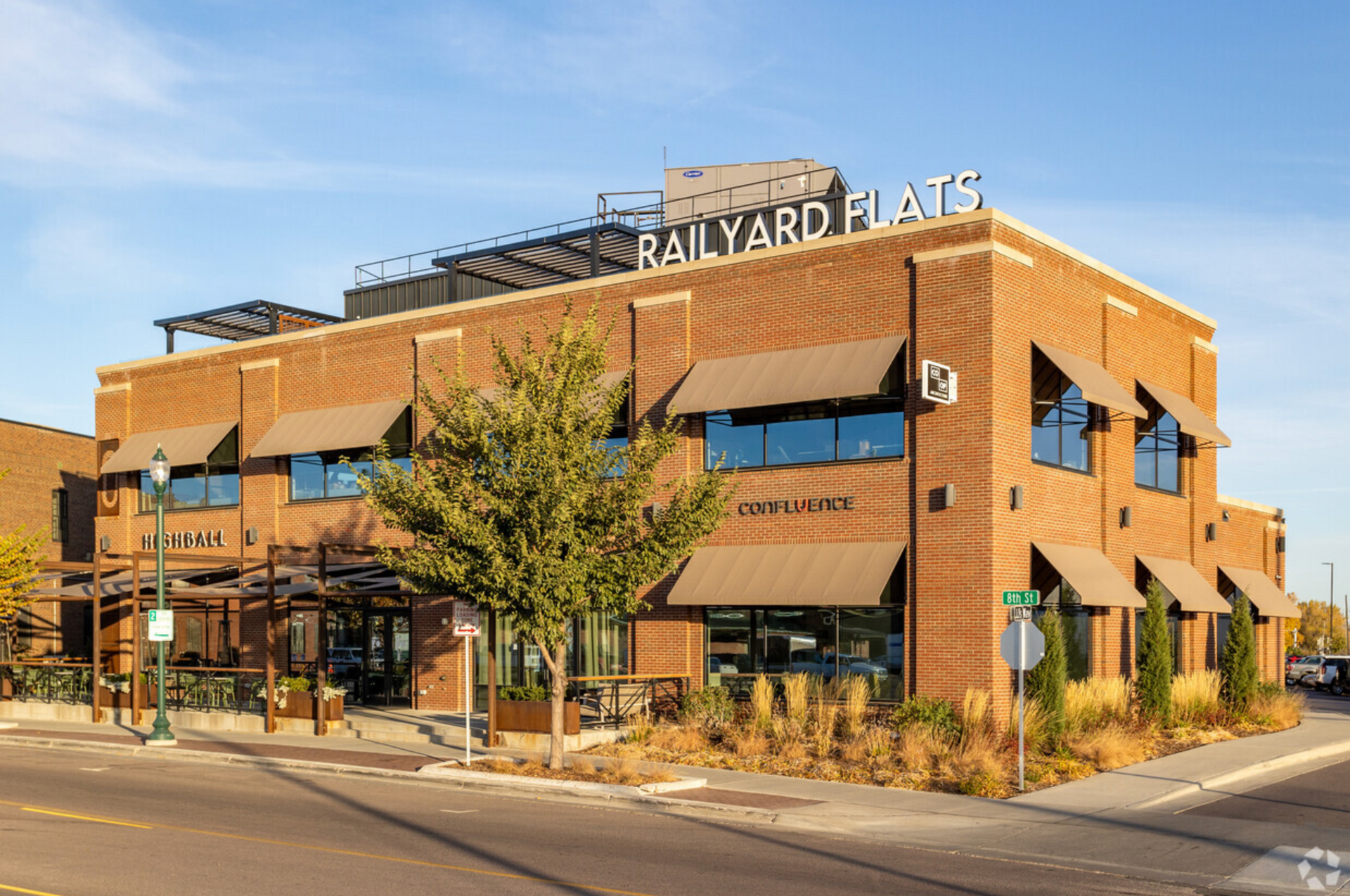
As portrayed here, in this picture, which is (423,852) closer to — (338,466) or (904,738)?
(904,738)

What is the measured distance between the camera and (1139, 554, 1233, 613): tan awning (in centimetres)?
2889

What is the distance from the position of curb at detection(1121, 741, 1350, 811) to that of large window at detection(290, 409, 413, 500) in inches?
746

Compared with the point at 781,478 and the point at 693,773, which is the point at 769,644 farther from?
the point at 693,773

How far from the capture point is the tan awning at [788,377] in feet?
79.3

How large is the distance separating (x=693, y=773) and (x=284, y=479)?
17.2 meters

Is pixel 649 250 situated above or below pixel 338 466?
above

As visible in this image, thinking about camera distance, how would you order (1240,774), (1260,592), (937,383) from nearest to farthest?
(1240,774) < (937,383) < (1260,592)

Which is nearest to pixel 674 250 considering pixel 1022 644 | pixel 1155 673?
pixel 1155 673

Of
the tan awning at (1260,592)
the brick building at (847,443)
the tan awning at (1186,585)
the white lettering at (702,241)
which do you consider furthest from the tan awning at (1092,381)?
the tan awning at (1260,592)

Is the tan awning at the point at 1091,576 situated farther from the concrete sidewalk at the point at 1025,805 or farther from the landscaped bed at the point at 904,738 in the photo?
the concrete sidewalk at the point at 1025,805

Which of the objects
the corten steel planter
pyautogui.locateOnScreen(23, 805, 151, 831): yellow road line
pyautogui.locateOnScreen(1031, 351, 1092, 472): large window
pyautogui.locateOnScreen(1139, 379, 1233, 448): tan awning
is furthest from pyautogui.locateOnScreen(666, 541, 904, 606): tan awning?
pyautogui.locateOnScreen(23, 805, 151, 831): yellow road line

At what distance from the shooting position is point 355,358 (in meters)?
33.0

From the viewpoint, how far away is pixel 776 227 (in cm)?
2839

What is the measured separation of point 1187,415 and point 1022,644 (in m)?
12.9
